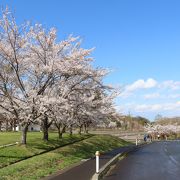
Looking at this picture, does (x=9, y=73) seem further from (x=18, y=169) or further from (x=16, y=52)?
(x=18, y=169)

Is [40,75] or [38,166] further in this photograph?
[40,75]

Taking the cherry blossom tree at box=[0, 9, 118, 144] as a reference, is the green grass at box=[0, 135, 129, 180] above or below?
below

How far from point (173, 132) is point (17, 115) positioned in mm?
86643

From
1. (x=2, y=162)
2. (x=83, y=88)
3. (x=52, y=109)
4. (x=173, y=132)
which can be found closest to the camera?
(x=2, y=162)

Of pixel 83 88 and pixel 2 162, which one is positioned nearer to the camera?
pixel 2 162

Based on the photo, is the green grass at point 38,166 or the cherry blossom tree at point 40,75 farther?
the cherry blossom tree at point 40,75

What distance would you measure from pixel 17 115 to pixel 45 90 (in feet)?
9.38

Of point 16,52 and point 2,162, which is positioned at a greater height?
point 16,52

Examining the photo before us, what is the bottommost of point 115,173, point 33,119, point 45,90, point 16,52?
point 115,173

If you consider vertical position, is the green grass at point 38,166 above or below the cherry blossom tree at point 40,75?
below

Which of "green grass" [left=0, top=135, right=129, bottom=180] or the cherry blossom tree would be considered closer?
"green grass" [left=0, top=135, right=129, bottom=180]

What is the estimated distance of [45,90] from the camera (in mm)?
26984

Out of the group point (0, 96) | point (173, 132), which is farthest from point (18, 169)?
point (173, 132)

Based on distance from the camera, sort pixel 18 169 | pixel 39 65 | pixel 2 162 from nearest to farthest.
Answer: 1. pixel 18 169
2. pixel 2 162
3. pixel 39 65
